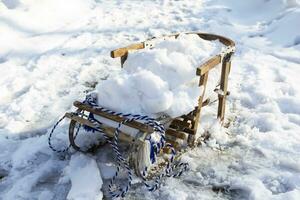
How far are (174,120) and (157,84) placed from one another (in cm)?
56

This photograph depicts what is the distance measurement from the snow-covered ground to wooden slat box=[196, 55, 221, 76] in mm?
819

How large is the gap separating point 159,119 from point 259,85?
2.22 meters

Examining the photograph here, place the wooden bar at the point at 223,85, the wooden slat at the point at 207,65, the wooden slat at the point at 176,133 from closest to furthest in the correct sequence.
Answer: the wooden slat at the point at 207,65 < the wooden slat at the point at 176,133 < the wooden bar at the point at 223,85

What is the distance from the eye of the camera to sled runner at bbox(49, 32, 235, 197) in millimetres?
3904

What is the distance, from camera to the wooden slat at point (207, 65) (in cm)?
407

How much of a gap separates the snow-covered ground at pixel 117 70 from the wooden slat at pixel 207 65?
82cm

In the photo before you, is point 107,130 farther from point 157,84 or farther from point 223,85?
point 223,85

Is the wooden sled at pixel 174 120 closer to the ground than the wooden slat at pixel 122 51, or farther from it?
closer to the ground

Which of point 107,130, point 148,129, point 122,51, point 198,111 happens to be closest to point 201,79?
point 198,111

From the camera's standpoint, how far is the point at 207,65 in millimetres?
4164

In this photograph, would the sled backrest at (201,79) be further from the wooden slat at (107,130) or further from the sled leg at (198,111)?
the wooden slat at (107,130)

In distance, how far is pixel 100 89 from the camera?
4.22m

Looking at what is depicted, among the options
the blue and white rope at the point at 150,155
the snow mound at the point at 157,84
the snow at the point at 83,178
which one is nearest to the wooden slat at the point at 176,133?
the blue and white rope at the point at 150,155

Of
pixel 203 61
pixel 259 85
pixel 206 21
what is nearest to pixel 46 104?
pixel 203 61
